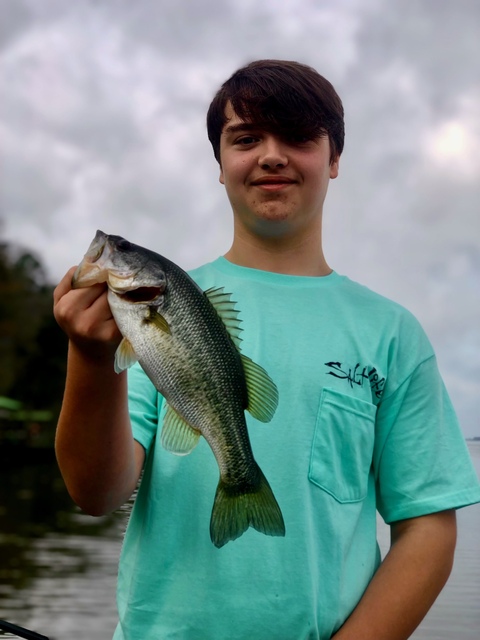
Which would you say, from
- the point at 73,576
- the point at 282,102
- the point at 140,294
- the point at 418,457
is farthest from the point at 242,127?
the point at 73,576

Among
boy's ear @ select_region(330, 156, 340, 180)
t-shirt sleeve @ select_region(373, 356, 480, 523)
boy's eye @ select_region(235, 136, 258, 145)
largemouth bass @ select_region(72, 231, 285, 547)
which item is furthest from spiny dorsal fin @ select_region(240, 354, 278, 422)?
boy's ear @ select_region(330, 156, 340, 180)

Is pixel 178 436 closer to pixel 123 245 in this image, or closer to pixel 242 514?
pixel 242 514

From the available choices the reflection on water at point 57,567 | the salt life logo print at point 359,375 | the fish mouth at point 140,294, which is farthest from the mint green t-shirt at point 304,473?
the reflection on water at point 57,567

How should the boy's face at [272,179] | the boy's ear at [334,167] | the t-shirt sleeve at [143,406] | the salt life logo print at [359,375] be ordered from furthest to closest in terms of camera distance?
the boy's ear at [334,167] < the boy's face at [272,179] < the salt life logo print at [359,375] < the t-shirt sleeve at [143,406]

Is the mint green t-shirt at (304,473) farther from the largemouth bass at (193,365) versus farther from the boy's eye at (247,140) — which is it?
the boy's eye at (247,140)

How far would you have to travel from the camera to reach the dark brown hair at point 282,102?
2828 millimetres

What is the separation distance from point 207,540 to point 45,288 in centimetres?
5518

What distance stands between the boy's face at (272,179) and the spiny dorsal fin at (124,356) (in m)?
0.86

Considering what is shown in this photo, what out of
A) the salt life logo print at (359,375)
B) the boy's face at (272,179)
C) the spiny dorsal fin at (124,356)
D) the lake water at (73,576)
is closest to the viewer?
the spiny dorsal fin at (124,356)

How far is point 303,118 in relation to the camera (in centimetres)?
285

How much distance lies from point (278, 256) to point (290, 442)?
668 mm

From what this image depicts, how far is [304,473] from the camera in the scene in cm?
249

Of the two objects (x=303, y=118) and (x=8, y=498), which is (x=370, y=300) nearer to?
(x=303, y=118)

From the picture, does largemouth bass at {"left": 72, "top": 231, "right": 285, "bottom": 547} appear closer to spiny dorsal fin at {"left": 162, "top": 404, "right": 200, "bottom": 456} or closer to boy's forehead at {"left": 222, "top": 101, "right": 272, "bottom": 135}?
spiny dorsal fin at {"left": 162, "top": 404, "right": 200, "bottom": 456}
